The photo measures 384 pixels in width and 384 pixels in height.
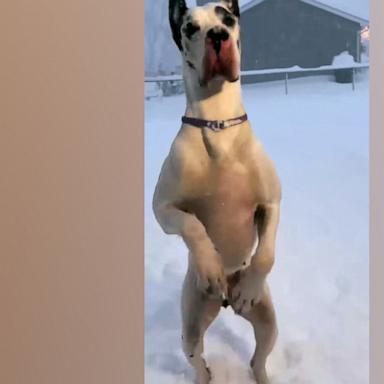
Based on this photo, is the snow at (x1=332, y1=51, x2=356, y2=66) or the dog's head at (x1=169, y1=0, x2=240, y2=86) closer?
the dog's head at (x1=169, y1=0, x2=240, y2=86)

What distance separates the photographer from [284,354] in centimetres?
142

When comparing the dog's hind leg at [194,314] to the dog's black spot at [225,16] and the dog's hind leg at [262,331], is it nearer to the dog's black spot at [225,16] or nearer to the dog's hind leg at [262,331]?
the dog's hind leg at [262,331]

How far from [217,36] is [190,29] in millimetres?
58

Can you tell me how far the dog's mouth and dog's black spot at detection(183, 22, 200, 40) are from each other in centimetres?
4

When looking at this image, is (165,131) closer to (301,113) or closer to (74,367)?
(301,113)

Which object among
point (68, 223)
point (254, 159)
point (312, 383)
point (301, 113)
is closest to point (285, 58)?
point (301, 113)

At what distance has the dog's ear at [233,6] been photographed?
143 cm

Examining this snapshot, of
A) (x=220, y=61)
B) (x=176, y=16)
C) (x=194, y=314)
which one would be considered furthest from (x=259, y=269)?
(x=176, y=16)

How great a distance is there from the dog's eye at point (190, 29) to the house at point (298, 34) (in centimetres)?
12

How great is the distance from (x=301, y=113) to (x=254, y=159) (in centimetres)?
16

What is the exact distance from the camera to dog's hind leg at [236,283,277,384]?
55.1 inches

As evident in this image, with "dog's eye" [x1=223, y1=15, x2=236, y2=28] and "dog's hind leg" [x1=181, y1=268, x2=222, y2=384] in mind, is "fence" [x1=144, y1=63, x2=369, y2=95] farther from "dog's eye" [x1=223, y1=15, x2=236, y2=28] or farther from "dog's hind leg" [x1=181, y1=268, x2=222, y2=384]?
"dog's hind leg" [x1=181, y1=268, x2=222, y2=384]

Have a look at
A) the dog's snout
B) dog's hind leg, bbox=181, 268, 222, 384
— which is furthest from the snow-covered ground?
the dog's snout

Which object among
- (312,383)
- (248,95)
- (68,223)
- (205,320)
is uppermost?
(248,95)
